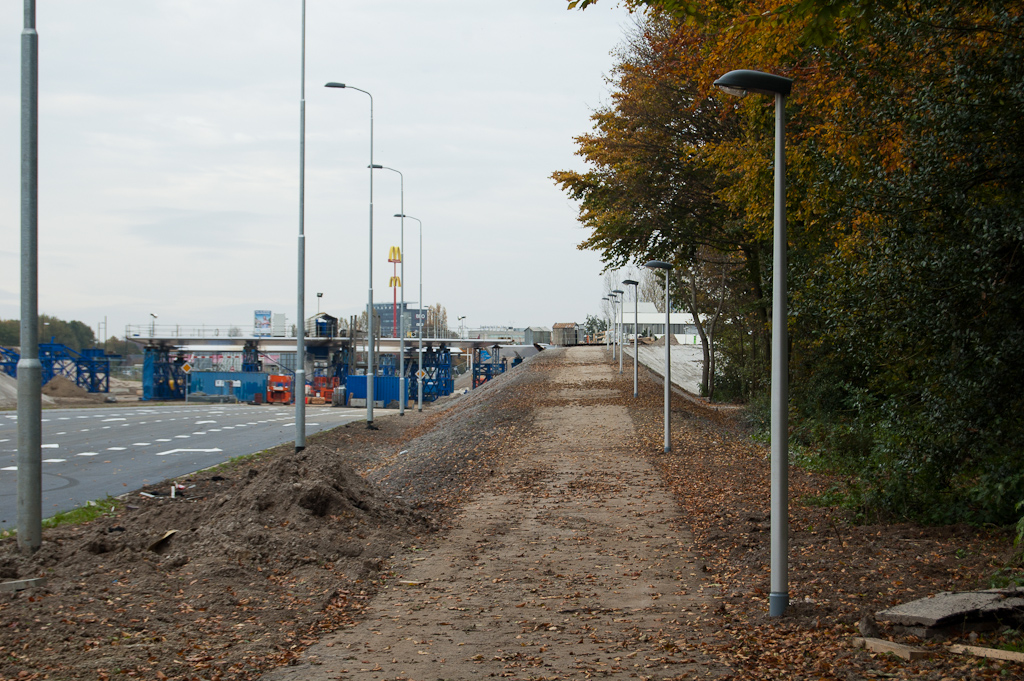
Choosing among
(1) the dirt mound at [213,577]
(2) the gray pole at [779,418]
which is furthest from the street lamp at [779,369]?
(1) the dirt mound at [213,577]

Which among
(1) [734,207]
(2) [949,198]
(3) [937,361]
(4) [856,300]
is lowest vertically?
(3) [937,361]

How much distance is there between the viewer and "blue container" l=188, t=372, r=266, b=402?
6444 centimetres

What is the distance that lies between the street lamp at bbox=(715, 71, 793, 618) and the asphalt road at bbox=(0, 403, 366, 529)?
9.64 m

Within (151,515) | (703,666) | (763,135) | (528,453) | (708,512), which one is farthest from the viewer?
(528,453)

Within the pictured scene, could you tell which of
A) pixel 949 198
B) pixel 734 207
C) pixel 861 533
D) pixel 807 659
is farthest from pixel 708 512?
pixel 734 207

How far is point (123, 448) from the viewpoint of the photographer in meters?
22.1

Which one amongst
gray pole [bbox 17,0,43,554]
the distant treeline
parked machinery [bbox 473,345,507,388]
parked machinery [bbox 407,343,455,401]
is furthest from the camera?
the distant treeline

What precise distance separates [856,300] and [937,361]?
1.15m

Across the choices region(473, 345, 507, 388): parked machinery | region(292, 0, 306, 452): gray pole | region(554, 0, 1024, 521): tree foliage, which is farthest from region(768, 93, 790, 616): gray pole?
region(473, 345, 507, 388): parked machinery

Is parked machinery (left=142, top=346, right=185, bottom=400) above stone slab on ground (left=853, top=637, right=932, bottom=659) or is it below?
below

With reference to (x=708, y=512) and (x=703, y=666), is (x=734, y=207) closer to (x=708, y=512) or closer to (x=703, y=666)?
(x=708, y=512)

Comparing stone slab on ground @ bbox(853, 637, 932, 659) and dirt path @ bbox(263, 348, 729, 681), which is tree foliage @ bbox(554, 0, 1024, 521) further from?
stone slab on ground @ bbox(853, 637, 932, 659)

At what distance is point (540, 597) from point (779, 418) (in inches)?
109

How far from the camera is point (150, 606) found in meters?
6.80
